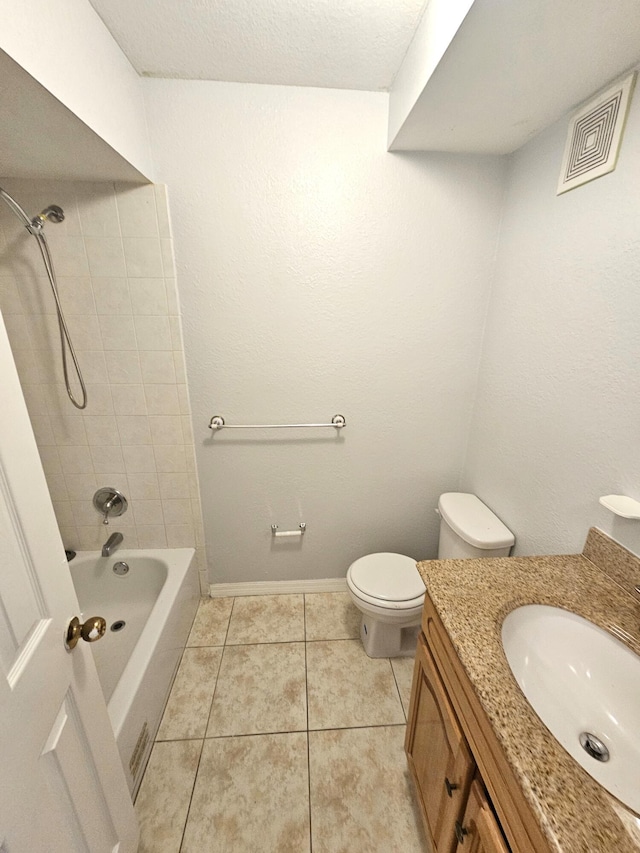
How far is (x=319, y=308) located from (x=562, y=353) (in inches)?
36.4

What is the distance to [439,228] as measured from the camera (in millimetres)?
1442

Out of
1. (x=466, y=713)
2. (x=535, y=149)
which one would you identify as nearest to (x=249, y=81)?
(x=535, y=149)

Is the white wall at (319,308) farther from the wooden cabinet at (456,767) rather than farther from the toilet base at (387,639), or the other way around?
the wooden cabinet at (456,767)

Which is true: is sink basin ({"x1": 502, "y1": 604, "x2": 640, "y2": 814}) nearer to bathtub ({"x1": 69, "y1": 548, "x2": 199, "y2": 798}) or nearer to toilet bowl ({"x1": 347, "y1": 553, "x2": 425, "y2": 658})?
toilet bowl ({"x1": 347, "y1": 553, "x2": 425, "y2": 658})

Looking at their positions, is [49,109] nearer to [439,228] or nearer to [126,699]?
[439,228]

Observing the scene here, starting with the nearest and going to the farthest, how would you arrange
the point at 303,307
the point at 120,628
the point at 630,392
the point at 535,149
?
the point at 630,392 < the point at 535,149 < the point at 303,307 < the point at 120,628

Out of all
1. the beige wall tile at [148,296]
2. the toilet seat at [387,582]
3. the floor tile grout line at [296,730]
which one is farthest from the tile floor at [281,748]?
the beige wall tile at [148,296]

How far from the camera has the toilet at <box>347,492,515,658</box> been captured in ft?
4.52

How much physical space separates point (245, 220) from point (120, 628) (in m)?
1.96

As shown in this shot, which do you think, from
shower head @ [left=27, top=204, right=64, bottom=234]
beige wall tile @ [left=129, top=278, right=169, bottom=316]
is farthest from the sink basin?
shower head @ [left=27, top=204, right=64, bottom=234]

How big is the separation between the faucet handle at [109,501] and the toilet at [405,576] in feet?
3.85

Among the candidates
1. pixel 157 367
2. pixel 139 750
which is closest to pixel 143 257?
pixel 157 367

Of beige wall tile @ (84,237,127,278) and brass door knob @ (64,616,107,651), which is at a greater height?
beige wall tile @ (84,237,127,278)

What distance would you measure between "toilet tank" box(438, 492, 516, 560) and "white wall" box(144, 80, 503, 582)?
263mm
